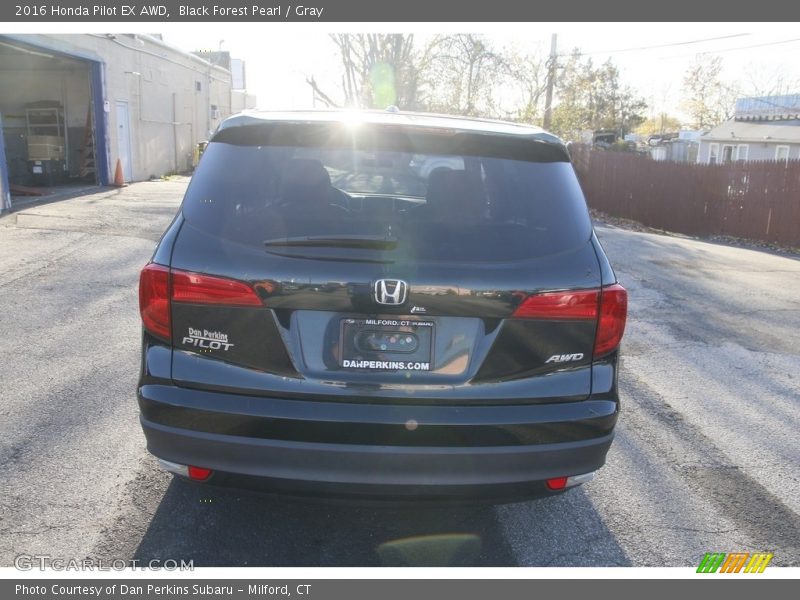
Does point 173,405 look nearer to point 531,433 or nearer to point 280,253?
point 280,253

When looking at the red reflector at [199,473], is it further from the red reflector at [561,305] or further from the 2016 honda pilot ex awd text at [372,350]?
the red reflector at [561,305]

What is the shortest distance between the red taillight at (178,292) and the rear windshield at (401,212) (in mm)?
188

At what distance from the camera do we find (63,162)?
69.9 feet

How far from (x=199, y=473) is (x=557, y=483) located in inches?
55.6

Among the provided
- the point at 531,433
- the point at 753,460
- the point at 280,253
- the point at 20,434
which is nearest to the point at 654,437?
the point at 753,460

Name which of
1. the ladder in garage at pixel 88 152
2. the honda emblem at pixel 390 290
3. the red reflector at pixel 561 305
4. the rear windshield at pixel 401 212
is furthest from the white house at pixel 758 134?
the honda emblem at pixel 390 290

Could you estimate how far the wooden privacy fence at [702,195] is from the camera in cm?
1717

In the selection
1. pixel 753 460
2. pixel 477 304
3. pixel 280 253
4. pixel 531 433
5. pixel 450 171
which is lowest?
pixel 753 460

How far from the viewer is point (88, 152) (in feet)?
68.3

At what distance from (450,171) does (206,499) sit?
197 centimetres

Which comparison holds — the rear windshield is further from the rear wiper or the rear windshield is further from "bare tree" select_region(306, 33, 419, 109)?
"bare tree" select_region(306, 33, 419, 109)

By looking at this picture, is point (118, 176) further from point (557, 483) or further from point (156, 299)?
point (557, 483)

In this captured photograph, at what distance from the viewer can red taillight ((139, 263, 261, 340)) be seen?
8.80ft

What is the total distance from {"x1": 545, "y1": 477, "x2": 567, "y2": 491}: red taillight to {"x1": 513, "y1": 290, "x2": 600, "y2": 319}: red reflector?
65 cm
